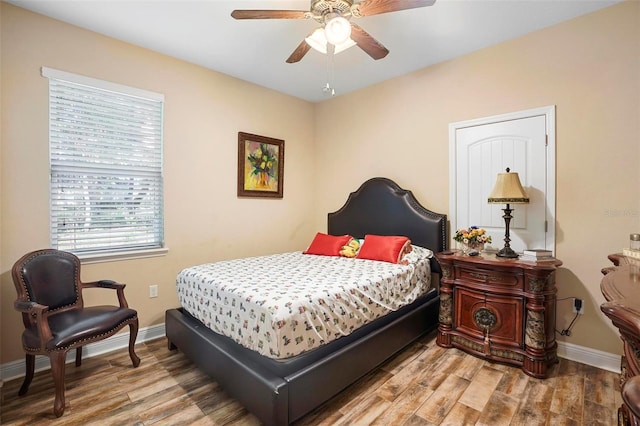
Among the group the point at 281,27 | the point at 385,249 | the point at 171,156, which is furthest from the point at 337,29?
the point at 171,156

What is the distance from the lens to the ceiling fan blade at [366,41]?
Answer: 2089mm

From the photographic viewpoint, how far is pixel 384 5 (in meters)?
1.85

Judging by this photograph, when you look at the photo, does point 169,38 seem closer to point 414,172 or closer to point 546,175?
point 414,172

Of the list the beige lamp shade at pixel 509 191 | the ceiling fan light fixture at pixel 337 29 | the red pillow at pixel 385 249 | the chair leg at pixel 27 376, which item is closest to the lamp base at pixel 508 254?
the beige lamp shade at pixel 509 191

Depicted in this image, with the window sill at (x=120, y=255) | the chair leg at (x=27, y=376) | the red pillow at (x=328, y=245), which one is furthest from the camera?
the red pillow at (x=328, y=245)

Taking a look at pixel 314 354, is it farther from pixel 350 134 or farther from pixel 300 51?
pixel 350 134

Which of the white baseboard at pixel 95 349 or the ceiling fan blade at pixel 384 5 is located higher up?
the ceiling fan blade at pixel 384 5

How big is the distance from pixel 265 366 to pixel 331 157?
125 inches

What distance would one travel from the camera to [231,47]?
2.94 m

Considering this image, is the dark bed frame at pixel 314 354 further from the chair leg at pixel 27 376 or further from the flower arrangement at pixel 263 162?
the flower arrangement at pixel 263 162

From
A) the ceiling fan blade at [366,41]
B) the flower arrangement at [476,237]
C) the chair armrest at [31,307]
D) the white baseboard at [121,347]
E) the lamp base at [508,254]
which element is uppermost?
the ceiling fan blade at [366,41]

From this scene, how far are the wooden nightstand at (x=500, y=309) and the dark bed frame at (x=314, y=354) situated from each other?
1.09 feet

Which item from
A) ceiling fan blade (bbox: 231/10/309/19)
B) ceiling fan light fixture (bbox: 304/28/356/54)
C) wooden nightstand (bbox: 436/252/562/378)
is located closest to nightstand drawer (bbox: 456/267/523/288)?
wooden nightstand (bbox: 436/252/562/378)

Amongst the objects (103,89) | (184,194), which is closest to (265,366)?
(184,194)
